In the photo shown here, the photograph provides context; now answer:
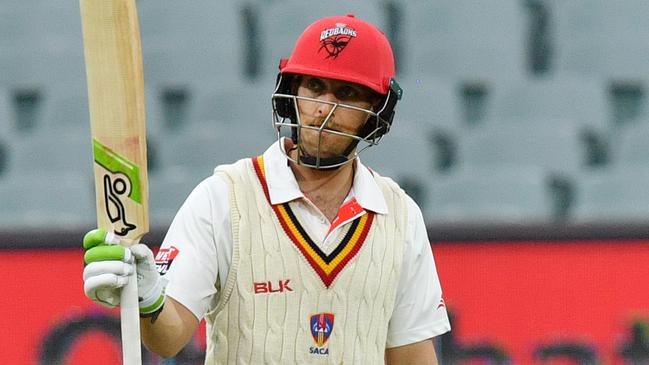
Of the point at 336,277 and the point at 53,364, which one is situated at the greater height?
the point at 336,277

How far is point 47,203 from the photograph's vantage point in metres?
4.26

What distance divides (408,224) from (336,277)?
0.21 meters

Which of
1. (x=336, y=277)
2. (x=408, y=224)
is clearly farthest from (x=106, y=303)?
(x=408, y=224)

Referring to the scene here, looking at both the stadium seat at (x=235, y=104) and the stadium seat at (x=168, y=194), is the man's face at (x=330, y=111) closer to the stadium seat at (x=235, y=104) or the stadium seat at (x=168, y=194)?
the stadium seat at (x=168, y=194)

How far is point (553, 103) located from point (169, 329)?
8.82 ft

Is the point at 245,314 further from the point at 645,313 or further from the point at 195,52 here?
the point at 195,52

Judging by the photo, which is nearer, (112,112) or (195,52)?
(112,112)

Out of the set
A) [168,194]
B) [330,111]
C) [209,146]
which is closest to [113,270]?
[330,111]

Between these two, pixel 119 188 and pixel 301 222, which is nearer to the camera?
pixel 119 188

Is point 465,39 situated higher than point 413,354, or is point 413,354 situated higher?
point 465,39

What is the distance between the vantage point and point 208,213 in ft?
7.55

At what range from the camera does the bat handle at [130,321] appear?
1.99 meters

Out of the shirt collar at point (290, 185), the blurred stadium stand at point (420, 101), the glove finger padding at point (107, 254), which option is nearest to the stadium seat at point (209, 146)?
the blurred stadium stand at point (420, 101)

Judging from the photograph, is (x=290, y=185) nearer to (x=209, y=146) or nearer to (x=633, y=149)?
(x=209, y=146)
